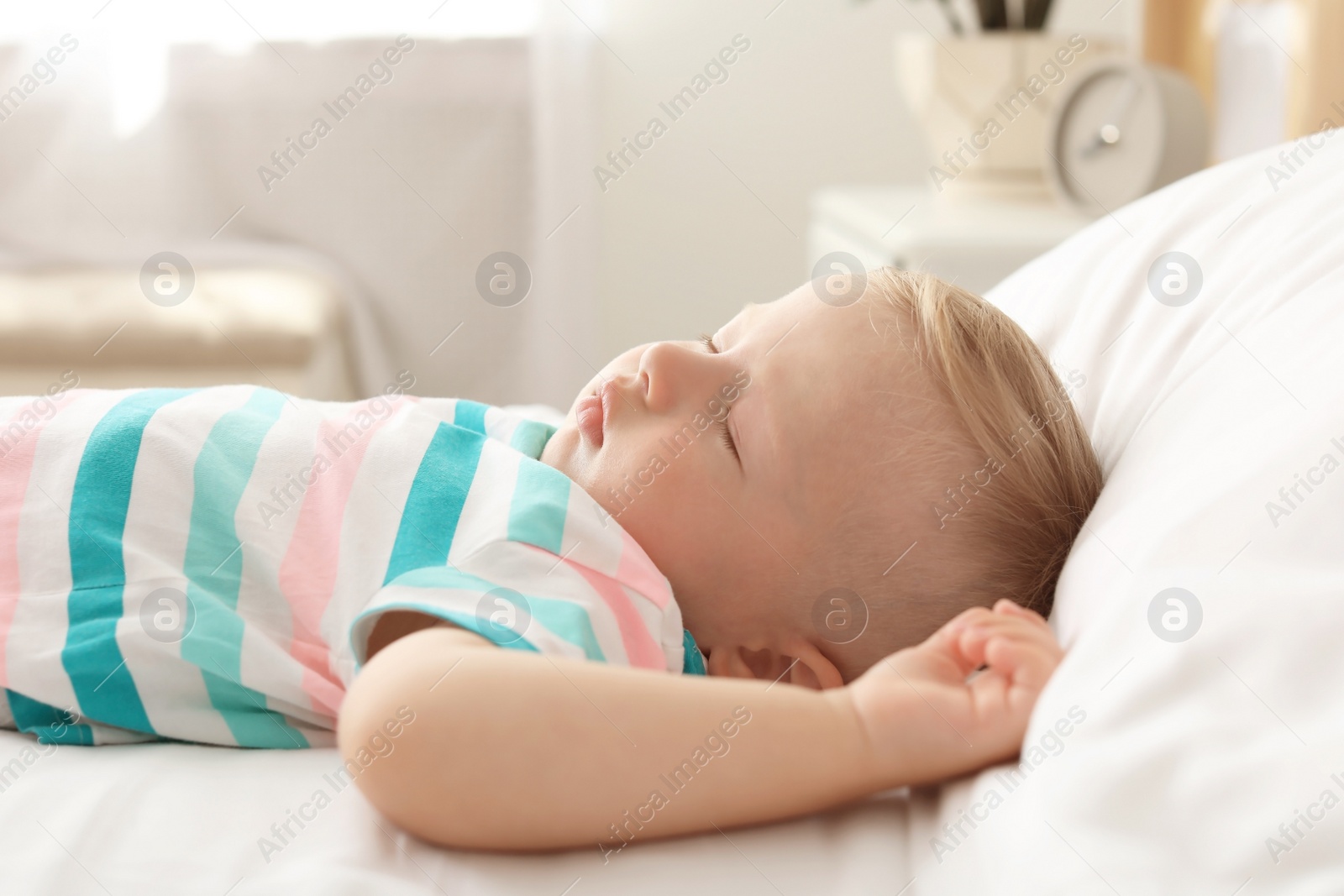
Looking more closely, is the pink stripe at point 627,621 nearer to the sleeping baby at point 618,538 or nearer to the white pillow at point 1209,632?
the sleeping baby at point 618,538

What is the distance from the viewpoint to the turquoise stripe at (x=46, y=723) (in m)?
0.70

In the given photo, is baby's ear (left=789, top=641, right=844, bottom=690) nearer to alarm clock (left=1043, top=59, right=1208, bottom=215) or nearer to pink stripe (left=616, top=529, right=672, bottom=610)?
pink stripe (left=616, top=529, right=672, bottom=610)

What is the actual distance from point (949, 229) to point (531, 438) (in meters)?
0.88

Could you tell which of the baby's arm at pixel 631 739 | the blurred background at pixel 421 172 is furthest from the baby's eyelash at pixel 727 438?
the blurred background at pixel 421 172

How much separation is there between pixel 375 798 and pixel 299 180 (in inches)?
79.4

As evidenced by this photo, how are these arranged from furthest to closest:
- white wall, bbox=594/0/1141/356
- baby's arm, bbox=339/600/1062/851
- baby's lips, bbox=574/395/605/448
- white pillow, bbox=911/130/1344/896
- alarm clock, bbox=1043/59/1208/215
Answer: white wall, bbox=594/0/1141/356
alarm clock, bbox=1043/59/1208/215
baby's lips, bbox=574/395/605/448
baby's arm, bbox=339/600/1062/851
white pillow, bbox=911/130/1344/896

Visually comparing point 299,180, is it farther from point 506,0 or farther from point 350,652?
point 350,652

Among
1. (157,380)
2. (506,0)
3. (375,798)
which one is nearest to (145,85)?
(157,380)

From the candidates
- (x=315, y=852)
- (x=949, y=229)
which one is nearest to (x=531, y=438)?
(x=315, y=852)

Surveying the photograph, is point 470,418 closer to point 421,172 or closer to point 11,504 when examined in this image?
point 11,504

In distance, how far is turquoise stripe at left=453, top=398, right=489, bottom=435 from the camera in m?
0.92

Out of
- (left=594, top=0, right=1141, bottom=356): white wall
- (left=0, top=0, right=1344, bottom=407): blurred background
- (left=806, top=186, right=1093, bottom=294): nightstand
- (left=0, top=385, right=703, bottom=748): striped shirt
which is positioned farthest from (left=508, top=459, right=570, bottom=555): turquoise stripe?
(left=594, top=0, right=1141, bottom=356): white wall

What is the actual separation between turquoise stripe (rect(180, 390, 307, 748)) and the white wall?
5.82ft

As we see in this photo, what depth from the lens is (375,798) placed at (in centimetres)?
56
